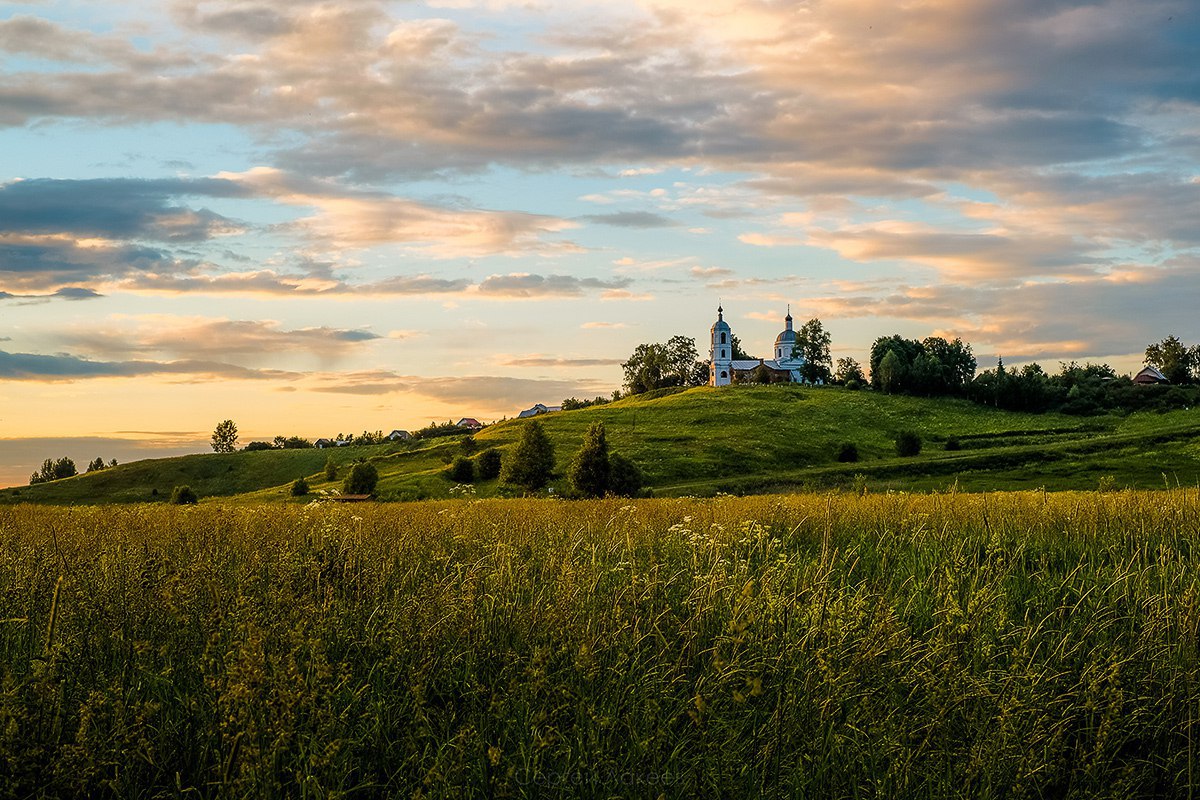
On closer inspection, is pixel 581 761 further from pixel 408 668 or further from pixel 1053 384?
pixel 1053 384

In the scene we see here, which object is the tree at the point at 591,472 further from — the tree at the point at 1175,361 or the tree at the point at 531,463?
the tree at the point at 1175,361

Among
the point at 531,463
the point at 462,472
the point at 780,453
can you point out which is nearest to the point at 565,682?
the point at 531,463

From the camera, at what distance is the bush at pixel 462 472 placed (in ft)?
209

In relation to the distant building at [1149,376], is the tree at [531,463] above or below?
below

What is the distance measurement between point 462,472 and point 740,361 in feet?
350

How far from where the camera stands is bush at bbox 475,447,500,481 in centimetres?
6347

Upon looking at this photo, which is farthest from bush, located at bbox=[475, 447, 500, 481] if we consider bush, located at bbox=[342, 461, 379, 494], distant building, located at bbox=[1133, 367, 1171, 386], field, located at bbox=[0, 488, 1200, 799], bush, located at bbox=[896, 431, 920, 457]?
distant building, located at bbox=[1133, 367, 1171, 386]

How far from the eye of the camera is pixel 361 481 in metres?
58.6

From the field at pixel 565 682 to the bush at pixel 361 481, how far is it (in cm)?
4994

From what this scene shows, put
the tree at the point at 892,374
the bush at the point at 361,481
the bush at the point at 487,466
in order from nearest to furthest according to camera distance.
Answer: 1. the bush at the point at 361,481
2. the bush at the point at 487,466
3. the tree at the point at 892,374

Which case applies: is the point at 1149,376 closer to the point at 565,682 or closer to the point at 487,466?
the point at 487,466

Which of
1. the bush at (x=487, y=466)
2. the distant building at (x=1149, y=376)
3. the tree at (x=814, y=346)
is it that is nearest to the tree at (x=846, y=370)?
the tree at (x=814, y=346)

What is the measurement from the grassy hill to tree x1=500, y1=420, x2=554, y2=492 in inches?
63.7

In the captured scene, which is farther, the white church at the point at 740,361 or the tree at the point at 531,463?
the white church at the point at 740,361
